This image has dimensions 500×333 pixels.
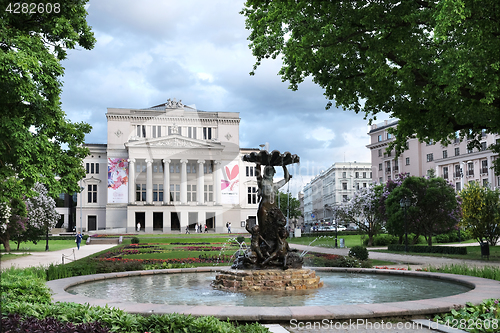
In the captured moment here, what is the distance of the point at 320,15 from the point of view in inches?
651

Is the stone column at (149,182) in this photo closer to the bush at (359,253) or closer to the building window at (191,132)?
the building window at (191,132)

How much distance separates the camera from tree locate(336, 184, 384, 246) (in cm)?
4250

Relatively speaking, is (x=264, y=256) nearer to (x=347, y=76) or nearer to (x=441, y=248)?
(x=347, y=76)

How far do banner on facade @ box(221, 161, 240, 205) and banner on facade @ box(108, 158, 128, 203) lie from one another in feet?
56.6

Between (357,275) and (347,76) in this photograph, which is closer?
(357,275)

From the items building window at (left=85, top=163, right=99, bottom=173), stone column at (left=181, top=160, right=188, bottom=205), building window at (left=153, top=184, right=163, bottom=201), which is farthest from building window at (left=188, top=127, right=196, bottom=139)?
building window at (left=85, top=163, right=99, bottom=173)

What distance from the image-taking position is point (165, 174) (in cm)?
7638

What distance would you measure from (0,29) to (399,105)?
1550 centimetres

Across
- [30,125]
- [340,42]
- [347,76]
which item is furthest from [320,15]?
[30,125]

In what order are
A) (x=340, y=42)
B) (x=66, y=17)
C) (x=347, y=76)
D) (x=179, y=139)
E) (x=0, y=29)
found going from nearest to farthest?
(x=0, y=29), (x=340, y=42), (x=66, y=17), (x=347, y=76), (x=179, y=139)

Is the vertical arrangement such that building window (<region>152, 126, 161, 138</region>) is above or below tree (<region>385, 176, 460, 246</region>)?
above

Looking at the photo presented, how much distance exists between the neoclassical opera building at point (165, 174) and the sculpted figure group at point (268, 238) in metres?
63.0

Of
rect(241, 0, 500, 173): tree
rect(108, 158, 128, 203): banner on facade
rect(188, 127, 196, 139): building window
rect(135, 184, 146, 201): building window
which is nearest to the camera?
rect(241, 0, 500, 173): tree

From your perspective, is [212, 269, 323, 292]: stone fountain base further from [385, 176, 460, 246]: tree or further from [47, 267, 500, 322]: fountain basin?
[385, 176, 460, 246]: tree
